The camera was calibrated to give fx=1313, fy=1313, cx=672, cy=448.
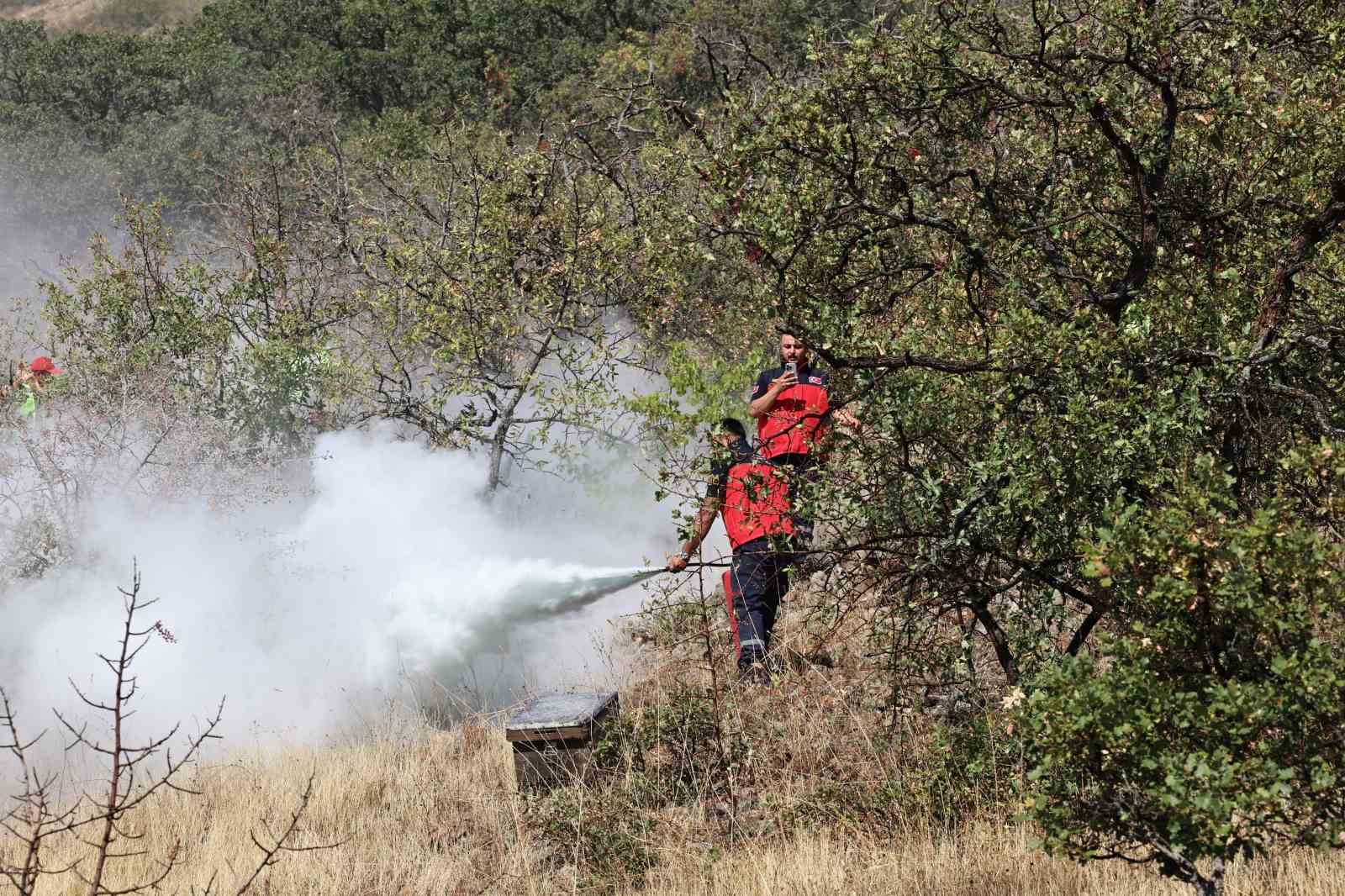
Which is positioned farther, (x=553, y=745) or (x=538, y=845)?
(x=553, y=745)

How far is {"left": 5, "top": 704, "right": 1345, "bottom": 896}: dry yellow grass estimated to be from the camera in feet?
14.7

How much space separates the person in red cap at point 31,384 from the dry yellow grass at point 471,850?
4278mm

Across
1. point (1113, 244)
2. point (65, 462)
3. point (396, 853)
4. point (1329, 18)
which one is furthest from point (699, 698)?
point (65, 462)

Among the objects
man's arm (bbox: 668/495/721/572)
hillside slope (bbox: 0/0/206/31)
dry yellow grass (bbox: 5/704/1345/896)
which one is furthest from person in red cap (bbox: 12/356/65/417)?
hillside slope (bbox: 0/0/206/31)

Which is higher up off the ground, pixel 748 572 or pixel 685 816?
pixel 748 572

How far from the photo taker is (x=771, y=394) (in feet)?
21.9

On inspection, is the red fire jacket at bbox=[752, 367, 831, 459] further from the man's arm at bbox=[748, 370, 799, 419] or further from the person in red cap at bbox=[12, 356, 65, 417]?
the person in red cap at bbox=[12, 356, 65, 417]

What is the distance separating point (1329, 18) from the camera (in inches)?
179

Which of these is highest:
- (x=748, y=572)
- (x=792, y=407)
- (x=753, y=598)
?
(x=792, y=407)

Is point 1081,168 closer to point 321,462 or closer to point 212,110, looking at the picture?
point 321,462

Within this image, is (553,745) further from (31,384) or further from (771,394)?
(31,384)

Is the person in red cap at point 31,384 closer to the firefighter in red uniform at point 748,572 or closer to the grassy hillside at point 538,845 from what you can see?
the grassy hillside at point 538,845

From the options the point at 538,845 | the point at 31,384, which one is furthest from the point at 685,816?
the point at 31,384

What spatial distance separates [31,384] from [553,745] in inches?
247
